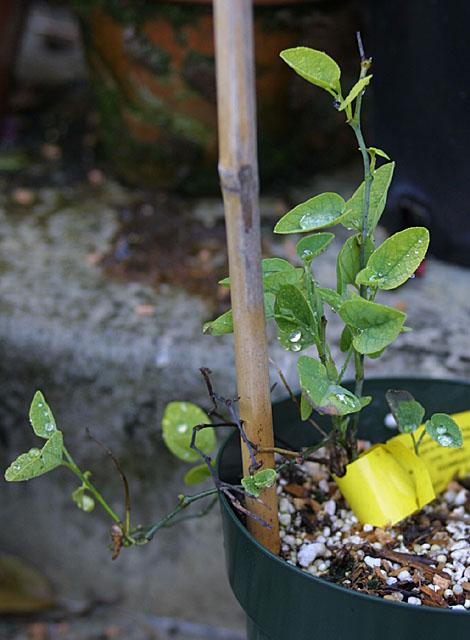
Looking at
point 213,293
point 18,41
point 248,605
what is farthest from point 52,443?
point 18,41

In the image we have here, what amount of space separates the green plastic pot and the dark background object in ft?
2.05

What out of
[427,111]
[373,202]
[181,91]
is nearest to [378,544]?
[373,202]

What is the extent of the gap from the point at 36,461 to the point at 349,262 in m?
0.27


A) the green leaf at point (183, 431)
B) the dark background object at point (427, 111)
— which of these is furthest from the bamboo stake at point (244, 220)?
the dark background object at point (427, 111)

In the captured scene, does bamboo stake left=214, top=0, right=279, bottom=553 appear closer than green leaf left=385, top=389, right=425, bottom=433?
Yes

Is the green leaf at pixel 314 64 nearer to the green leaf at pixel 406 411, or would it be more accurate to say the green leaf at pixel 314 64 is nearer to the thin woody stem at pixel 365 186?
the thin woody stem at pixel 365 186

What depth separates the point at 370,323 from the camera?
650 millimetres

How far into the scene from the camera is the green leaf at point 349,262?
694mm

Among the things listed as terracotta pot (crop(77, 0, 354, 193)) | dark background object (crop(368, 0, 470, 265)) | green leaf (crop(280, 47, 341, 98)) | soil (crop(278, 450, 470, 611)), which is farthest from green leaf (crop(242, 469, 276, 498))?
terracotta pot (crop(77, 0, 354, 193))

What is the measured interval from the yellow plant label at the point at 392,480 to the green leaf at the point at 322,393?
12 centimetres

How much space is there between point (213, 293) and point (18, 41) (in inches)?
30.9

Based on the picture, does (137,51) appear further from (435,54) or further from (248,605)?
(248,605)

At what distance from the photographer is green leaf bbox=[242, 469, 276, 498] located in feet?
2.12

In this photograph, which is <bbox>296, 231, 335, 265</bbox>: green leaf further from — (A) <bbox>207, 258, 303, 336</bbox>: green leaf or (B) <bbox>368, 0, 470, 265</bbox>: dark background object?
(B) <bbox>368, 0, 470, 265</bbox>: dark background object
